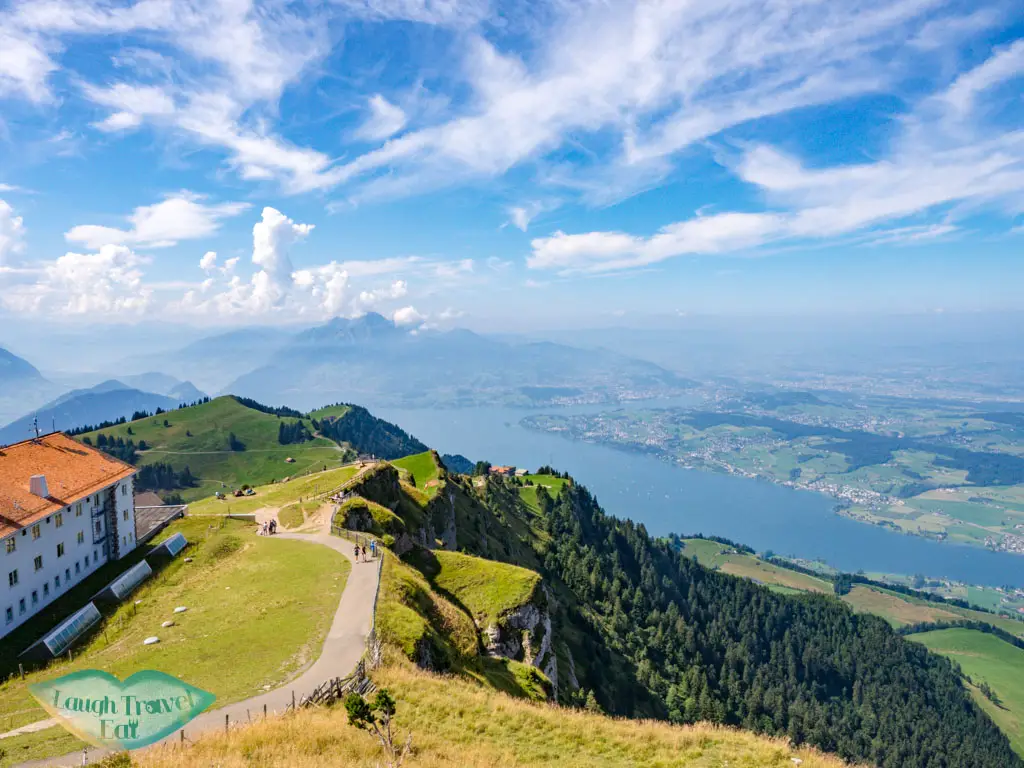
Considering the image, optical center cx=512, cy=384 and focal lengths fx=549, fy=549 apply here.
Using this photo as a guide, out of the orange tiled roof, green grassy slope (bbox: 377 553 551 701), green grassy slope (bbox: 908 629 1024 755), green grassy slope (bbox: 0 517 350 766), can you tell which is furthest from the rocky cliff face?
green grassy slope (bbox: 908 629 1024 755)

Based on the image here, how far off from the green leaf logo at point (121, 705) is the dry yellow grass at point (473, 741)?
708 centimetres

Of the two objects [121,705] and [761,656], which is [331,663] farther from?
[761,656]

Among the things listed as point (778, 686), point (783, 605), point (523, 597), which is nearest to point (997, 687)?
point (783, 605)

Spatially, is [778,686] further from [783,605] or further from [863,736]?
[783,605]

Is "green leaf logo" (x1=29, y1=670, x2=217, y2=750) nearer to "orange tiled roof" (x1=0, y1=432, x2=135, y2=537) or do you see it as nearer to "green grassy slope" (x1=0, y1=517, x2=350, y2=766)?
"green grassy slope" (x1=0, y1=517, x2=350, y2=766)

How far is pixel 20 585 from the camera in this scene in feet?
113

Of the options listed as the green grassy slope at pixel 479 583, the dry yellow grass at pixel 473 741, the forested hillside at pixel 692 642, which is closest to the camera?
the dry yellow grass at pixel 473 741

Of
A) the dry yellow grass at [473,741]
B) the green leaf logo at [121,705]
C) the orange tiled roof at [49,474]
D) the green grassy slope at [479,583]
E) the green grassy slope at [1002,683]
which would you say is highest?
the green leaf logo at [121,705]

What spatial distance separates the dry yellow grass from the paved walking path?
2144mm

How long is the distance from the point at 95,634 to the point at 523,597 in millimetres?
30604

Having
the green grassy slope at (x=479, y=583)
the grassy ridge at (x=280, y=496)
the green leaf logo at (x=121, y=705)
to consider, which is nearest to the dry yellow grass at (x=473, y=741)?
the green leaf logo at (x=121, y=705)

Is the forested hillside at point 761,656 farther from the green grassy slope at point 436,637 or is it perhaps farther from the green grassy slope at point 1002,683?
the green grassy slope at point 436,637

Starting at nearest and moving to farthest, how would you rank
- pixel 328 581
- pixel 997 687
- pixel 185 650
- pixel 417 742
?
pixel 417 742 < pixel 185 650 < pixel 328 581 < pixel 997 687

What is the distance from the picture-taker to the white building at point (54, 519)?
34031mm
